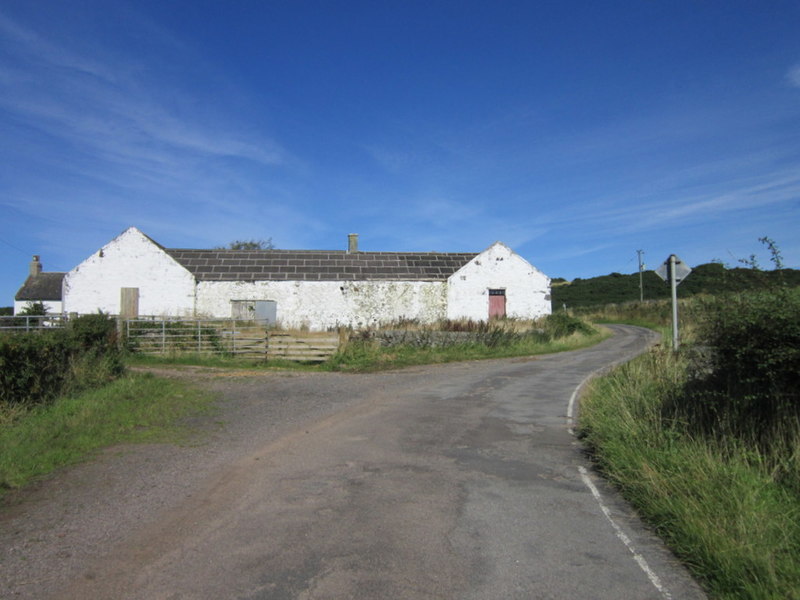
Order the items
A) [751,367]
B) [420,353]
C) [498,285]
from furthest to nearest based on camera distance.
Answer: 1. [498,285]
2. [420,353]
3. [751,367]

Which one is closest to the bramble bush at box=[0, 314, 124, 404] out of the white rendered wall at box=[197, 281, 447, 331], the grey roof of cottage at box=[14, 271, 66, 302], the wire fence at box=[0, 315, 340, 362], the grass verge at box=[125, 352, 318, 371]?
the grass verge at box=[125, 352, 318, 371]

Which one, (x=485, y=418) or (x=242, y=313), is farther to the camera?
(x=242, y=313)

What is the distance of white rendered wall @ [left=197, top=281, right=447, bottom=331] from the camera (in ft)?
97.7

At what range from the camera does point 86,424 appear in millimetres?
9422

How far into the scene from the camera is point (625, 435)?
25.8ft

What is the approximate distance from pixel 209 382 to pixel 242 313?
14.7 m

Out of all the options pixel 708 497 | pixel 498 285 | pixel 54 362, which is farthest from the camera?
pixel 498 285

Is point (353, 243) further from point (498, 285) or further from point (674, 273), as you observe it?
point (674, 273)

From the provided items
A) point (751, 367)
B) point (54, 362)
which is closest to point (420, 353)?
point (54, 362)

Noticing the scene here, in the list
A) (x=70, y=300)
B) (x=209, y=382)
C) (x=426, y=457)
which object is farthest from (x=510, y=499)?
(x=70, y=300)

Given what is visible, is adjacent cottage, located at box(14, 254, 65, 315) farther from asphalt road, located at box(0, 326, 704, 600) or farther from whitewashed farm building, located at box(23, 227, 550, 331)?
asphalt road, located at box(0, 326, 704, 600)

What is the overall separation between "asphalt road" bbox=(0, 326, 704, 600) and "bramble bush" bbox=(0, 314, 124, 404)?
4.22 metres

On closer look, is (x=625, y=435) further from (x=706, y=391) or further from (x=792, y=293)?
(x=792, y=293)

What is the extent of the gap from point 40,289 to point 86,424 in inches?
1878
